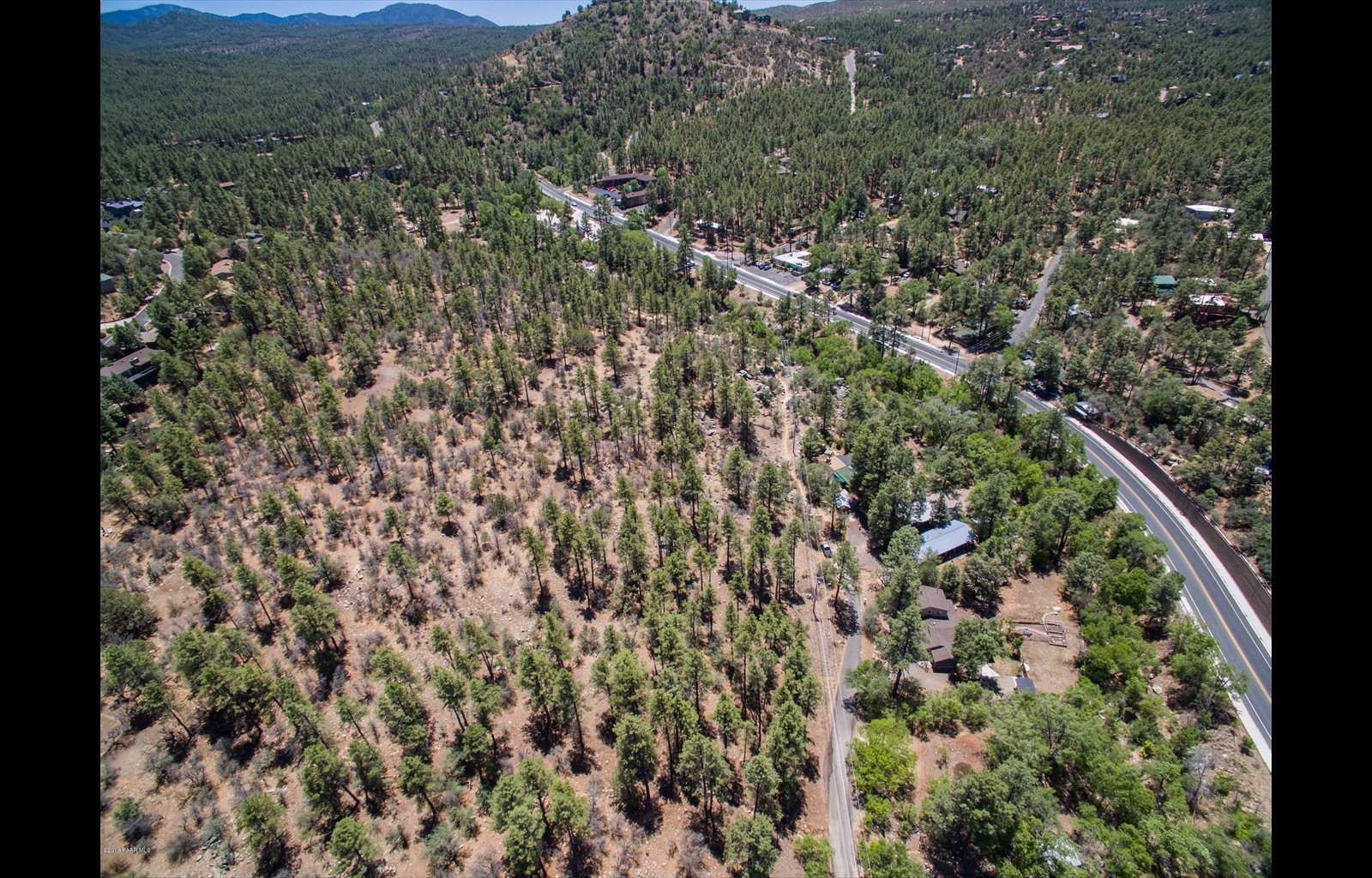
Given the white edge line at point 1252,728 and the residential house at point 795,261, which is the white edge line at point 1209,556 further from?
the residential house at point 795,261

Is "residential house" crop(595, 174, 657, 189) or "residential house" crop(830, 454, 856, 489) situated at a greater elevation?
"residential house" crop(595, 174, 657, 189)

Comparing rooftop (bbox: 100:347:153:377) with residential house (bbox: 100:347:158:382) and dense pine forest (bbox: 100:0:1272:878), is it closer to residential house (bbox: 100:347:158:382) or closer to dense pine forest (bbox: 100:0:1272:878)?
residential house (bbox: 100:347:158:382)

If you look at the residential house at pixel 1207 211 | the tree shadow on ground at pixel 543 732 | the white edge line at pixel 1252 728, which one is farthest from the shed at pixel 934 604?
the residential house at pixel 1207 211

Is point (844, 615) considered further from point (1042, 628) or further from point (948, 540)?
point (1042, 628)

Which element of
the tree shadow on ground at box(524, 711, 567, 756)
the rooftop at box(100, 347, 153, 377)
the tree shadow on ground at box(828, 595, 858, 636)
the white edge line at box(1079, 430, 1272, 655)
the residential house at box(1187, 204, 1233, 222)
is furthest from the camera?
the residential house at box(1187, 204, 1233, 222)

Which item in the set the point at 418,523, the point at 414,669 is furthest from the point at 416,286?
the point at 414,669

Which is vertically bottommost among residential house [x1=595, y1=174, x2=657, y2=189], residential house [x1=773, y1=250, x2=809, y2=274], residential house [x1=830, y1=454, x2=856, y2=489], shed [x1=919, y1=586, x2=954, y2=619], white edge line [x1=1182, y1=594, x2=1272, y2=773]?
white edge line [x1=1182, y1=594, x2=1272, y2=773]

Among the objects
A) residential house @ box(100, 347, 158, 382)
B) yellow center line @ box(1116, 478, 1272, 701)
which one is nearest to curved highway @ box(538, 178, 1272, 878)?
yellow center line @ box(1116, 478, 1272, 701)

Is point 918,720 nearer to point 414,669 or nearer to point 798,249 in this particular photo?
point 414,669
